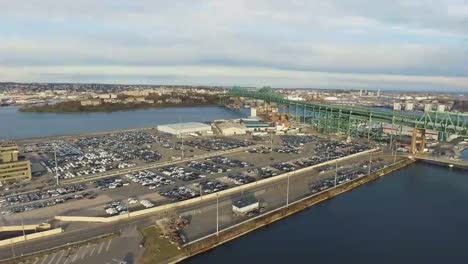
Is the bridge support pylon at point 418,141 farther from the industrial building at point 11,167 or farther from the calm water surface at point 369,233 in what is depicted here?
the industrial building at point 11,167

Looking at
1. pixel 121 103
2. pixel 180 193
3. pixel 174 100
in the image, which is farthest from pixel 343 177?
pixel 174 100

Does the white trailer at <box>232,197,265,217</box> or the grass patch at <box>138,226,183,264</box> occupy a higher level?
A: the white trailer at <box>232,197,265,217</box>

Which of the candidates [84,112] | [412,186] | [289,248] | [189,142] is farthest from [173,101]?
[289,248]

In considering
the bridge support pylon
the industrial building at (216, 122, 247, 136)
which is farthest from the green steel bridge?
the industrial building at (216, 122, 247, 136)

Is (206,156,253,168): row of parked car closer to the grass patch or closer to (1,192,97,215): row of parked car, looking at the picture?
(1,192,97,215): row of parked car

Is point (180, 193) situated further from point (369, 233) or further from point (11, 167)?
point (11, 167)

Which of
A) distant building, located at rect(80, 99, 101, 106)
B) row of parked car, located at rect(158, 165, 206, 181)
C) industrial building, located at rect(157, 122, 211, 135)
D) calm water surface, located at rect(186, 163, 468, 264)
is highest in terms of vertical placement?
distant building, located at rect(80, 99, 101, 106)

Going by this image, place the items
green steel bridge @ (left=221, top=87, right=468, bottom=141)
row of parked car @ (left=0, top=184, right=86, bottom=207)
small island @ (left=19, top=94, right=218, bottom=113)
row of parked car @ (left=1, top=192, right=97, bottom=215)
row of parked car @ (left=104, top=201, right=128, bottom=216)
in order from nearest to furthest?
1. row of parked car @ (left=104, top=201, right=128, bottom=216)
2. row of parked car @ (left=1, top=192, right=97, bottom=215)
3. row of parked car @ (left=0, top=184, right=86, bottom=207)
4. green steel bridge @ (left=221, top=87, right=468, bottom=141)
5. small island @ (left=19, top=94, right=218, bottom=113)
